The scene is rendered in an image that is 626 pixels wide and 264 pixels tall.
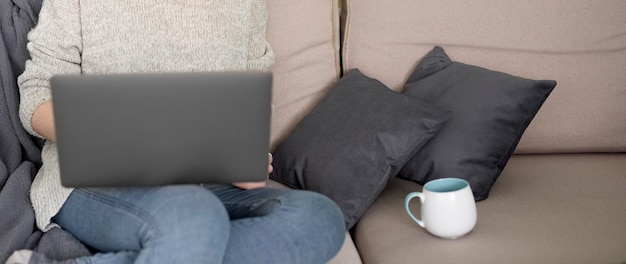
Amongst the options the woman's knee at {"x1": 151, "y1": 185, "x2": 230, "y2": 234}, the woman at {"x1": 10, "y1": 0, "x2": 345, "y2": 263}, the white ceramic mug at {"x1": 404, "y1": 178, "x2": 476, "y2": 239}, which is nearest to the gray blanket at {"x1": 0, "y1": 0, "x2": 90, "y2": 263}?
the woman at {"x1": 10, "y1": 0, "x2": 345, "y2": 263}

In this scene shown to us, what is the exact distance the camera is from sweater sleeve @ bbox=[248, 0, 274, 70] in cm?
171

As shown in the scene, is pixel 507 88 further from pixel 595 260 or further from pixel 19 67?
pixel 19 67

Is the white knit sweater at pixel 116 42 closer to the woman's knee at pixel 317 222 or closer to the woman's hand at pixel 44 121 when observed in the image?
the woman's hand at pixel 44 121

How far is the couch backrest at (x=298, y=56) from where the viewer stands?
1876 millimetres

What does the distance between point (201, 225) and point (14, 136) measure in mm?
672

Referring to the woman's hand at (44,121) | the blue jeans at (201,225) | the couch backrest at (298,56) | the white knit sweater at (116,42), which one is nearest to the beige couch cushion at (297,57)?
the couch backrest at (298,56)

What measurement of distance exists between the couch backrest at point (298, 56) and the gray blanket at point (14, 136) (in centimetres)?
57

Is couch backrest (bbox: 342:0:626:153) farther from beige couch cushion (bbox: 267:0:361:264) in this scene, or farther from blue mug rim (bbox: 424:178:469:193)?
blue mug rim (bbox: 424:178:469:193)

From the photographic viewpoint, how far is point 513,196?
1.63 meters

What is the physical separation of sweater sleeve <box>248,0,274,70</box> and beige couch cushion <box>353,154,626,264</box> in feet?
1.35

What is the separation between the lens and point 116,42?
4.95 feet

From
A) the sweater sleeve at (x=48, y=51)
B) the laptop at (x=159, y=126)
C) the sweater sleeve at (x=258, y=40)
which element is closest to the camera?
the laptop at (x=159, y=126)

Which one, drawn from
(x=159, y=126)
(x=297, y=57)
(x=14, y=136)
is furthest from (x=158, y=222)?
(x=297, y=57)

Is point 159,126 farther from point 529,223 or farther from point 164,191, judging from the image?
point 529,223
